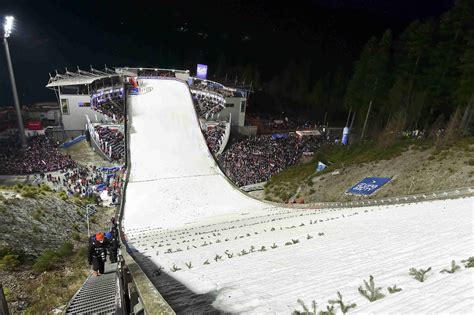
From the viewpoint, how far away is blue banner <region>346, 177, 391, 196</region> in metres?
18.0

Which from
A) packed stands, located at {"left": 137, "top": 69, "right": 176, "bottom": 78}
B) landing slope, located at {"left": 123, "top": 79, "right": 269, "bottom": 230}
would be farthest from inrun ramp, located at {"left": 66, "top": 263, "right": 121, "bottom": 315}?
packed stands, located at {"left": 137, "top": 69, "right": 176, "bottom": 78}

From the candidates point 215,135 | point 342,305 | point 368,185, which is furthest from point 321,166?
point 342,305

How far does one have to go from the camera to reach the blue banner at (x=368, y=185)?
709 inches

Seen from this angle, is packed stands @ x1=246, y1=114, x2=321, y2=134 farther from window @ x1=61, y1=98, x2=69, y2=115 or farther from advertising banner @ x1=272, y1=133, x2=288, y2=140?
window @ x1=61, y1=98, x2=69, y2=115

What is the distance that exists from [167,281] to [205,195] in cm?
1538

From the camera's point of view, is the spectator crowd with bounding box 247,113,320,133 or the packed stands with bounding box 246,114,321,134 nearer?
the packed stands with bounding box 246,114,321,134

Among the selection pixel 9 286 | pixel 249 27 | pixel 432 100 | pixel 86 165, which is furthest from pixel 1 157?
pixel 249 27

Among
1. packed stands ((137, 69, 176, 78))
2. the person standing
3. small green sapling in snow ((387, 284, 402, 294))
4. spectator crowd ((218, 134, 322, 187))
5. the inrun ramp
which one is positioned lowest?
spectator crowd ((218, 134, 322, 187))

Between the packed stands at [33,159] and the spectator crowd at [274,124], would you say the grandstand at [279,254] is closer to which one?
the packed stands at [33,159]

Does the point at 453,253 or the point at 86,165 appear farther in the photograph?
the point at 86,165

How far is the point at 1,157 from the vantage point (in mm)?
28844

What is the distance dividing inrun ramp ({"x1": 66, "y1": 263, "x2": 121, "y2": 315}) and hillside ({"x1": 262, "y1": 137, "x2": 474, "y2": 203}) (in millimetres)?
14486

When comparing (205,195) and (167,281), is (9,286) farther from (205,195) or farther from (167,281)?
(205,195)

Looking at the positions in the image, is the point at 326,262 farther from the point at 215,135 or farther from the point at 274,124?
the point at 274,124
